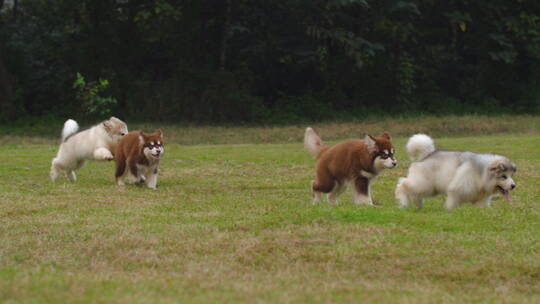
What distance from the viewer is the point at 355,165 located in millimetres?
12367

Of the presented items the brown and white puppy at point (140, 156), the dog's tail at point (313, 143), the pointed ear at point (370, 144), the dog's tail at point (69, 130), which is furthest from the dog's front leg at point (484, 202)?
the dog's tail at point (69, 130)

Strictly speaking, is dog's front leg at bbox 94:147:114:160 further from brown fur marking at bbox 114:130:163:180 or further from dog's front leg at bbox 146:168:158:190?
dog's front leg at bbox 146:168:158:190

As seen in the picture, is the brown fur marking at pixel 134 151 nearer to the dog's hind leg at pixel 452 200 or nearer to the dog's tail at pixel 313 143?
the dog's tail at pixel 313 143

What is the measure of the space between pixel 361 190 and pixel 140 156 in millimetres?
5038

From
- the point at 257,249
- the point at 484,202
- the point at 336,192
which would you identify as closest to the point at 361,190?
the point at 336,192

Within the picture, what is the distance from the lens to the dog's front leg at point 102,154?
651 inches

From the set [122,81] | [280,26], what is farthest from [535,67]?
[122,81]

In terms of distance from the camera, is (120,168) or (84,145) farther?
(84,145)

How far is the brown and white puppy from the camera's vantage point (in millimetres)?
15367

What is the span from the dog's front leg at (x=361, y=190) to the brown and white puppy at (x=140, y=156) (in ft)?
14.5

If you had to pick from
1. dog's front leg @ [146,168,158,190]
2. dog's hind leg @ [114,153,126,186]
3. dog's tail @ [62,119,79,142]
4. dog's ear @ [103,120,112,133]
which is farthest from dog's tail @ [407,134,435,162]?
dog's tail @ [62,119,79,142]

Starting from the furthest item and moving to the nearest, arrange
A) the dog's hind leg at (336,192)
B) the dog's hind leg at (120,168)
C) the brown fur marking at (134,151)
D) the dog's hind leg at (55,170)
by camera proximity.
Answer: the dog's hind leg at (55,170) → the dog's hind leg at (120,168) → the brown fur marking at (134,151) → the dog's hind leg at (336,192)

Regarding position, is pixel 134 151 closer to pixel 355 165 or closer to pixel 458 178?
pixel 355 165

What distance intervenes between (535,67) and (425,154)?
32.1 meters
